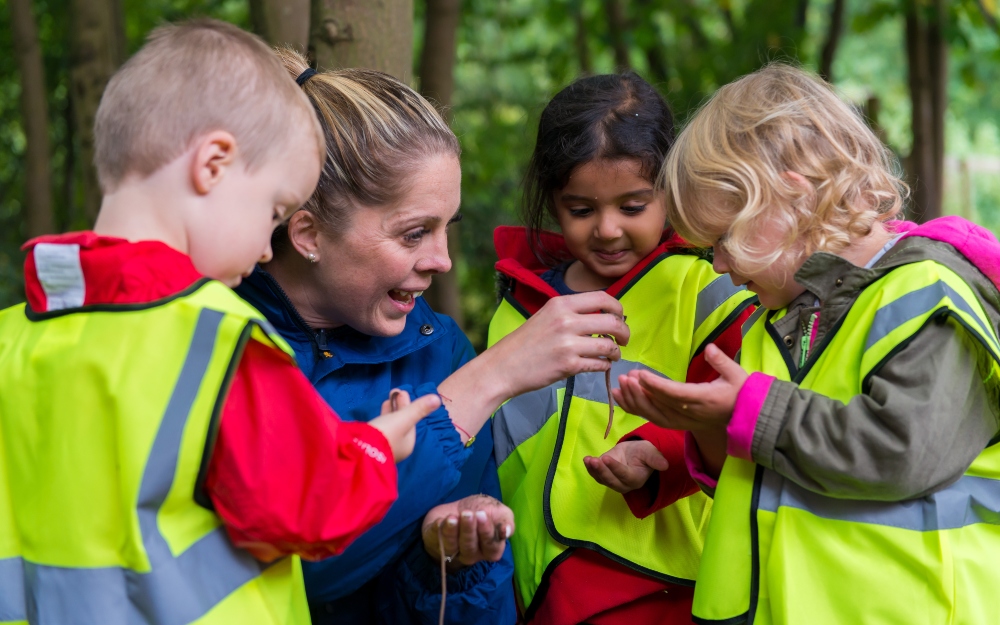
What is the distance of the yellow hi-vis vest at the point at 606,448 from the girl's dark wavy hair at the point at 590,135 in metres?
0.29

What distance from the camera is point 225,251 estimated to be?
1.65 meters

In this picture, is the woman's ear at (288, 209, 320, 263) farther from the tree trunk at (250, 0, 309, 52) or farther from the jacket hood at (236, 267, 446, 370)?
the tree trunk at (250, 0, 309, 52)

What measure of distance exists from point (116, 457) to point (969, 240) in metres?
1.57

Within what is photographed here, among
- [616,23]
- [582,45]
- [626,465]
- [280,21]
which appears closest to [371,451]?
[626,465]

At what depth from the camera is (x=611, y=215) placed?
2475 mm

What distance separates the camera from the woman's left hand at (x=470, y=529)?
2.04 metres

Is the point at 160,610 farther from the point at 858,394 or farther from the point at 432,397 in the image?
the point at 858,394

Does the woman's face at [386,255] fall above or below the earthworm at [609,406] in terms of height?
above

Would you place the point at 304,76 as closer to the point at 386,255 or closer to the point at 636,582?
the point at 386,255

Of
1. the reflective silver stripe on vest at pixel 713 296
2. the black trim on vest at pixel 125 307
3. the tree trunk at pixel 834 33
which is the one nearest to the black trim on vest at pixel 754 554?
the reflective silver stripe on vest at pixel 713 296

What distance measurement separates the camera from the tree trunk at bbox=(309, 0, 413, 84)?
9.37 ft

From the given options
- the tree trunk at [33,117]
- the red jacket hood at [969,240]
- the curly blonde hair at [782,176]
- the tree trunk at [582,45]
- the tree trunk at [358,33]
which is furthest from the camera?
the tree trunk at [582,45]

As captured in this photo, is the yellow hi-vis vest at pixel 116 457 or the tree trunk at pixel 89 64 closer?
the yellow hi-vis vest at pixel 116 457

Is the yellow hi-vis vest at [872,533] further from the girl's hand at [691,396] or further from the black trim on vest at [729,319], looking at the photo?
the black trim on vest at [729,319]
